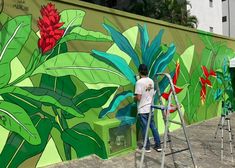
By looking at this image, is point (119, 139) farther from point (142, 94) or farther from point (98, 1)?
point (98, 1)

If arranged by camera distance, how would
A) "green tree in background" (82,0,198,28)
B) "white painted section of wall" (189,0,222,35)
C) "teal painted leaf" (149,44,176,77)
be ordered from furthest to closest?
"white painted section of wall" (189,0,222,35) → "green tree in background" (82,0,198,28) → "teal painted leaf" (149,44,176,77)

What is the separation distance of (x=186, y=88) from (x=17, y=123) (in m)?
5.77

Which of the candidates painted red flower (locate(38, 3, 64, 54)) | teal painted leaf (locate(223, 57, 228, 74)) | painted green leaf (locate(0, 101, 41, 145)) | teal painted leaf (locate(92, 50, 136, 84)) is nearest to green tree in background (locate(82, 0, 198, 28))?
teal painted leaf (locate(223, 57, 228, 74))

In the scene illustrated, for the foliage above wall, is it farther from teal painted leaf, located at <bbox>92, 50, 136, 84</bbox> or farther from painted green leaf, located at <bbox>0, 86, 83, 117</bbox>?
teal painted leaf, located at <bbox>92, 50, 136, 84</bbox>

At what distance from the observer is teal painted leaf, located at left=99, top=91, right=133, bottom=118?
6.64m

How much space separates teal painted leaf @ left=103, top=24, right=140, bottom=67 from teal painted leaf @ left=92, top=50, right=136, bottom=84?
28cm

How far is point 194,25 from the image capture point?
2614 centimetres

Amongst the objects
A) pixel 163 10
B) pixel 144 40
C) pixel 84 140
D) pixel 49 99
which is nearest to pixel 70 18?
pixel 49 99

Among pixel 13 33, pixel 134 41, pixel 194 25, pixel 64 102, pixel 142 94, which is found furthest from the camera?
pixel 194 25

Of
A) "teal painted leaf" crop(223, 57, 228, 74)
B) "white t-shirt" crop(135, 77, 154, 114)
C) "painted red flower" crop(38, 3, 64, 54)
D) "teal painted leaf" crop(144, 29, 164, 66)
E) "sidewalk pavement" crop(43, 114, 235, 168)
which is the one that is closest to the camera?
"painted red flower" crop(38, 3, 64, 54)

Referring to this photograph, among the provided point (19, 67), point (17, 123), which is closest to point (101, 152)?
point (17, 123)

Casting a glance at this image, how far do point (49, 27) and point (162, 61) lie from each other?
12.3 ft

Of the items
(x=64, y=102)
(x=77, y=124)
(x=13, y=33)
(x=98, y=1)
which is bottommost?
(x=77, y=124)

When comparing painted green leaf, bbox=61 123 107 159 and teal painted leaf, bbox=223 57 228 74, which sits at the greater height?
teal painted leaf, bbox=223 57 228 74
